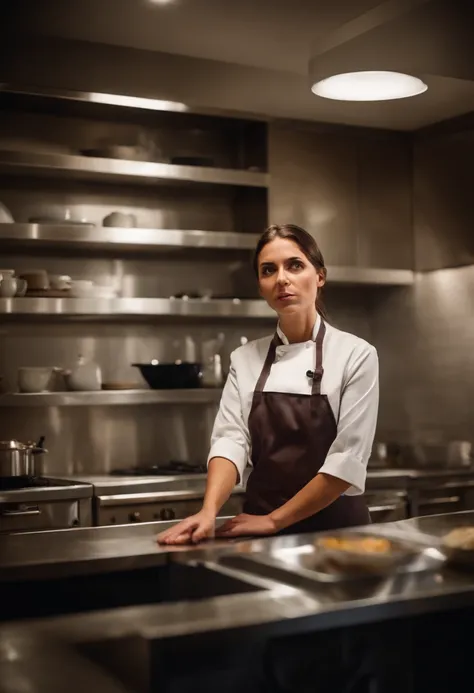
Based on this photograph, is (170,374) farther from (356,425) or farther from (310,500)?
(310,500)

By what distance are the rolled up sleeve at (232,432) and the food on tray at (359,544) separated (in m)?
0.72

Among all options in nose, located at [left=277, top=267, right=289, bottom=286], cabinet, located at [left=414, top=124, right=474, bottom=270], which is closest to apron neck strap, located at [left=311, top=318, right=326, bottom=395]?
nose, located at [left=277, top=267, right=289, bottom=286]

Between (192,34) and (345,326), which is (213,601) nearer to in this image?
(192,34)

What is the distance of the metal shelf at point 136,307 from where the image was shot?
434cm

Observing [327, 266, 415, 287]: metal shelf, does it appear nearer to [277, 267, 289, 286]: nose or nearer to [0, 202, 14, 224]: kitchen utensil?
[0, 202, 14, 224]: kitchen utensil

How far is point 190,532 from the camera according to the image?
2551 mm

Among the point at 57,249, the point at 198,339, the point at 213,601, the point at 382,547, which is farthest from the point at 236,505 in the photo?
the point at 213,601

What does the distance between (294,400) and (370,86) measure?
1028 mm

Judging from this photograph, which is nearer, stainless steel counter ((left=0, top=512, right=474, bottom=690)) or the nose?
stainless steel counter ((left=0, top=512, right=474, bottom=690))

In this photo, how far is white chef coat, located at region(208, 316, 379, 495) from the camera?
2867mm

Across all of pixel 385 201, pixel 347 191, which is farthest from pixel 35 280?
pixel 385 201

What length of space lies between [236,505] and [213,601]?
2.65 meters

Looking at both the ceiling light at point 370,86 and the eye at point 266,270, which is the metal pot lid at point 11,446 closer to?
the eye at point 266,270

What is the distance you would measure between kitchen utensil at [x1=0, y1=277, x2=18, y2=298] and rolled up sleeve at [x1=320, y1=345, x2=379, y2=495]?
6.12 ft
